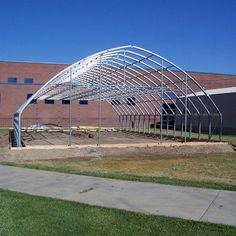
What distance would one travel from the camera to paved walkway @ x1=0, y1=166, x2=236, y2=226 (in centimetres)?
754

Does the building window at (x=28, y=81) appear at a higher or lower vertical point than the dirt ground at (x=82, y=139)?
higher

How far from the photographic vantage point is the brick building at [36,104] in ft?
168

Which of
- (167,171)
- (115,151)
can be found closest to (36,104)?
(115,151)

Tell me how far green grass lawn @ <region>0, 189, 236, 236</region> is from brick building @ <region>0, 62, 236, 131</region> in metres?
41.4

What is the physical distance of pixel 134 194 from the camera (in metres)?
9.12

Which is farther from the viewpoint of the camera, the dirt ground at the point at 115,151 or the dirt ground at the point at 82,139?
the dirt ground at the point at 82,139

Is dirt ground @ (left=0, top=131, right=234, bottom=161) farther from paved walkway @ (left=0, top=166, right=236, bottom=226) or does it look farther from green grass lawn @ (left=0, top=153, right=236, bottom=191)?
paved walkway @ (left=0, top=166, right=236, bottom=226)

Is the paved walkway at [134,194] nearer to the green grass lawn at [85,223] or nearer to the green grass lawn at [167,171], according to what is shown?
the green grass lawn at [85,223]

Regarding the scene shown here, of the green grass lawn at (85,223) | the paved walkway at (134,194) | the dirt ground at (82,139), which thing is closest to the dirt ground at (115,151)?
the dirt ground at (82,139)

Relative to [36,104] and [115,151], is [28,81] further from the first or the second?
[115,151]

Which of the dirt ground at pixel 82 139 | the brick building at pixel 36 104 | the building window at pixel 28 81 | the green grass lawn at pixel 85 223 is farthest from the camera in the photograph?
the building window at pixel 28 81

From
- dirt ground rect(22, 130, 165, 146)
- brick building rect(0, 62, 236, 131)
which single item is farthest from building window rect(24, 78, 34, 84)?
dirt ground rect(22, 130, 165, 146)

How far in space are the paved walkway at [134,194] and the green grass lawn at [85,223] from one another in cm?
49

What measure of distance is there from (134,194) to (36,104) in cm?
4243
